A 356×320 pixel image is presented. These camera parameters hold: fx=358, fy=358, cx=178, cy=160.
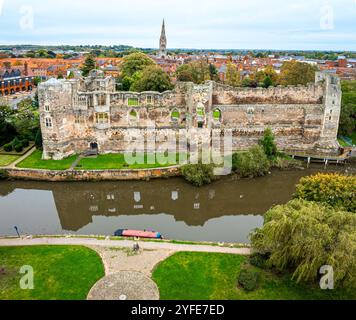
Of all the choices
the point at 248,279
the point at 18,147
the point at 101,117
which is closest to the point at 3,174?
the point at 18,147

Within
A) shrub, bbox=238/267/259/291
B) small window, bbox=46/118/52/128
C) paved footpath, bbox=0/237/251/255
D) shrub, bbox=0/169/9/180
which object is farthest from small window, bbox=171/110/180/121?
shrub, bbox=238/267/259/291

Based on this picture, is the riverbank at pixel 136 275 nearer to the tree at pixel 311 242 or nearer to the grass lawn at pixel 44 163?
the tree at pixel 311 242

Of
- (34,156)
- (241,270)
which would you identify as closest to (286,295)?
(241,270)

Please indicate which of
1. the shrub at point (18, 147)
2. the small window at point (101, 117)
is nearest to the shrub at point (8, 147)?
the shrub at point (18, 147)

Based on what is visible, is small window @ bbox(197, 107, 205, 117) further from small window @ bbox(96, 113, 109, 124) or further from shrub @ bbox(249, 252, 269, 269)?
shrub @ bbox(249, 252, 269, 269)

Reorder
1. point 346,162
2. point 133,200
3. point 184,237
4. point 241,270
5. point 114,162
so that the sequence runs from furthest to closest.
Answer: point 346,162 → point 114,162 → point 133,200 → point 184,237 → point 241,270

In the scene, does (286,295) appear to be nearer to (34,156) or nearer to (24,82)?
(34,156)
